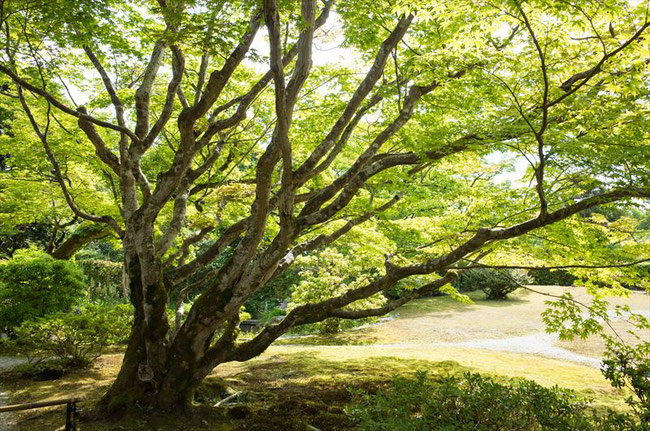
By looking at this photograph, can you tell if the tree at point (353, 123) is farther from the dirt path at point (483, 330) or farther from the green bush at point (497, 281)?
the green bush at point (497, 281)

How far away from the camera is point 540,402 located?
353 cm

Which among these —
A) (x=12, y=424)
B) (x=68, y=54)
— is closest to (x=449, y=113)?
(x=68, y=54)

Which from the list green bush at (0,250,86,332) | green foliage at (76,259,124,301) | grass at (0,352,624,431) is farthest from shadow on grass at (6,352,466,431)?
green foliage at (76,259,124,301)

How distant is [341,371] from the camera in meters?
7.62

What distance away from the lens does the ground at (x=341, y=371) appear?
4.99 m

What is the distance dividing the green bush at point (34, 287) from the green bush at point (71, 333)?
147 centimetres

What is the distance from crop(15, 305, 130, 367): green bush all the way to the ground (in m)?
0.43

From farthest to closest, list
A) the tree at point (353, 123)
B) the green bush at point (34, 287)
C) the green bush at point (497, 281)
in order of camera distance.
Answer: the green bush at point (497, 281) → the green bush at point (34, 287) → the tree at point (353, 123)

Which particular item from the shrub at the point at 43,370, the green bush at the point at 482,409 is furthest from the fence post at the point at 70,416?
the shrub at the point at 43,370

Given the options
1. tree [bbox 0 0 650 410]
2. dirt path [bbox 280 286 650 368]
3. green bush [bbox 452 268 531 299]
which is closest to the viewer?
tree [bbox 0 0 650 410]

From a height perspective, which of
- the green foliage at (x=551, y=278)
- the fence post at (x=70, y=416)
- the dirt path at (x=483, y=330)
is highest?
the green foliage at (x=551, y=278)

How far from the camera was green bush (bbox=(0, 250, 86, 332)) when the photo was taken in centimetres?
885

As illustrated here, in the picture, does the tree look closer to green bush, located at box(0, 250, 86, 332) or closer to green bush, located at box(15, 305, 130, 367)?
green bush, located at box(15, 305, 130, 367)

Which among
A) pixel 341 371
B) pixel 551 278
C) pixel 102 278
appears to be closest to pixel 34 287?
pixel 341 371
